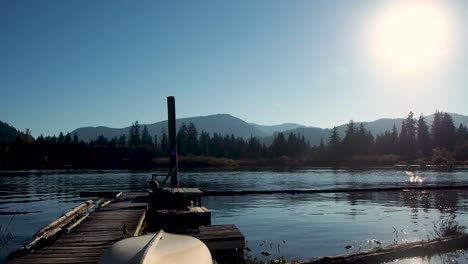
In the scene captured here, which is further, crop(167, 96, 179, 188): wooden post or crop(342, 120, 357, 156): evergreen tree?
crop(342, 120, 357, 156): evergreen tree

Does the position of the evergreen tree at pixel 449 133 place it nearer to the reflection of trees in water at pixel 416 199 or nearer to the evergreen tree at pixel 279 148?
the evergreen tree at pixel 279 148

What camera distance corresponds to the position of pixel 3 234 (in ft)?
69.2

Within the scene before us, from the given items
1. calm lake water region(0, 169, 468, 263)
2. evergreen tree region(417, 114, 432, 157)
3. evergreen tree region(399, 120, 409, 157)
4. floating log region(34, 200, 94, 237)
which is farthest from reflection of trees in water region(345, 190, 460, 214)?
evergreen tree region(399, 120, 409, 157)

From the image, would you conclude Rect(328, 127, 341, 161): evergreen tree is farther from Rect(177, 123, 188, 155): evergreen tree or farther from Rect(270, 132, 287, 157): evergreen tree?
Rect(177, 123, 188, 155): evergreen tree

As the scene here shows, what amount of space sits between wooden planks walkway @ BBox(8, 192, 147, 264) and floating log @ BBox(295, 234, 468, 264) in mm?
5311

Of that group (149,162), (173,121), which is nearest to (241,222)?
(173,121)

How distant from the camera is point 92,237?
13.0 meters

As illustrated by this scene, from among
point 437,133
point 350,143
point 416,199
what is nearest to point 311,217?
point 416,199

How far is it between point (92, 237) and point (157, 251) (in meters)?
5.60

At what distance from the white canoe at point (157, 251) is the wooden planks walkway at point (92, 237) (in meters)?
1.94

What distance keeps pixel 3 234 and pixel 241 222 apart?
11.4 m

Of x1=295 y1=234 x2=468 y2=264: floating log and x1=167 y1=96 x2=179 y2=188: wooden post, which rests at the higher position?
x1=167 y1=96 x2=179 y2=188: wooden post

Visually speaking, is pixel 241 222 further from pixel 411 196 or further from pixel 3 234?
pixel 411 196

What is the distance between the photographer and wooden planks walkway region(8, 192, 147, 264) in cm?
1038
